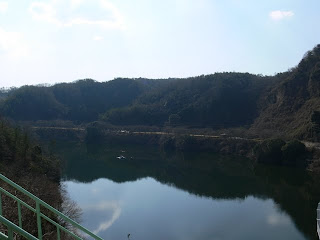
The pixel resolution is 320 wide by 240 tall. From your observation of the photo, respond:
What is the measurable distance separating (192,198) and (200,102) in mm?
28208

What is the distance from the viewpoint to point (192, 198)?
2253cm

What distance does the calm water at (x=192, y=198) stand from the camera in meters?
16.2

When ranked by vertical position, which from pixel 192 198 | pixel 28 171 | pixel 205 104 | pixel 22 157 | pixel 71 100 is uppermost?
pixel 71 100

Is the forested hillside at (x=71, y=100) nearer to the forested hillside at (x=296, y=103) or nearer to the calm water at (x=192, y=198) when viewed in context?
the calm water at (x=192, y=198)

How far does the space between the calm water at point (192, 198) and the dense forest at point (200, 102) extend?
7.72 meters

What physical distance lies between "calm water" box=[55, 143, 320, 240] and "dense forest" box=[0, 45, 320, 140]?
7716 millimetres

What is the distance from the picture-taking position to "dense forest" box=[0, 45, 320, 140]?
37281 millimetres

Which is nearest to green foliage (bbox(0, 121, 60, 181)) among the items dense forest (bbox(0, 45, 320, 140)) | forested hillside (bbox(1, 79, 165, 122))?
dense forest (bbox(0, 45, 320, 140))

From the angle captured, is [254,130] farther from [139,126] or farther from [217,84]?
[139,126]

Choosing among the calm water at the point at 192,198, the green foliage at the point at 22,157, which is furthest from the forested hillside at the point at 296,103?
the green foliage at the point at 22,157

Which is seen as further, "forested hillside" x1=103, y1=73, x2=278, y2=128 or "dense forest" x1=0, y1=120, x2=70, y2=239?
"forested hillside" x1=103, y1=73, x2=278, y2=128

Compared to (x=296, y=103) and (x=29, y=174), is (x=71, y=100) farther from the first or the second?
(x=29, y=174)

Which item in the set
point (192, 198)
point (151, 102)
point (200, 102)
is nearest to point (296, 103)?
point (200, 102)

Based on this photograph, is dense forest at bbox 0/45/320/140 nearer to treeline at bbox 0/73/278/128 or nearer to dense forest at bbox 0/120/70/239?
treeline at bbox 0/73/278/128
